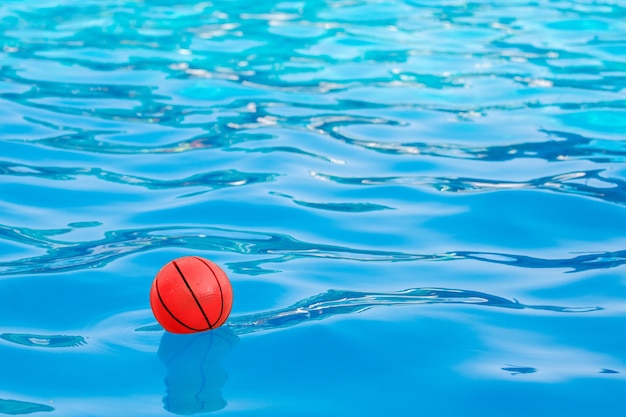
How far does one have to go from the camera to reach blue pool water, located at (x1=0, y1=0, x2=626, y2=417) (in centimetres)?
343

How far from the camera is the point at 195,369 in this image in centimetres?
355

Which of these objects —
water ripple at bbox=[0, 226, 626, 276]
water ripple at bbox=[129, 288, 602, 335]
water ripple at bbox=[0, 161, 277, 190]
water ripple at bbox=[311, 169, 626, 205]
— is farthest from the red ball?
water ripple at bbox=[311, 169, 626, 205]

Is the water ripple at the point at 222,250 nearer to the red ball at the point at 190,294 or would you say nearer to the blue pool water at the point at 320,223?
the blue pool water at the point at 320,223

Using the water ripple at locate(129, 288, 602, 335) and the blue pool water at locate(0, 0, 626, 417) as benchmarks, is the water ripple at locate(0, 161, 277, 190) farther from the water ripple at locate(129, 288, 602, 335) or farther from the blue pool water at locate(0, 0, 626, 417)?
the water ripple at locate(129, 288, 602, 335)

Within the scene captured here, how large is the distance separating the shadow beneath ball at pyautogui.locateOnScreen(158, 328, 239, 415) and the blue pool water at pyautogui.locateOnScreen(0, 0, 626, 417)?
0.4 inches

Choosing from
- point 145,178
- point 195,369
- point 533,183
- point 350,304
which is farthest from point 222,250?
point 533,183

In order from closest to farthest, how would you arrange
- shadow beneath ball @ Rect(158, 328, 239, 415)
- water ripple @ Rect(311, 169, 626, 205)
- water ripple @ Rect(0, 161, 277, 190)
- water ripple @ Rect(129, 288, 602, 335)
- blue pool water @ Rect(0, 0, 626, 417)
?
shadow beneath ball @ Rect(158, 328, 239, 415), blue pool water @ Rect(0, 0, 626, 417), water ripple @ Rect(129, 288, 602, 335), water ripple @ Rect(311, 169, 626, 205), water ripple @ Rect(0, 161, 277, 190)

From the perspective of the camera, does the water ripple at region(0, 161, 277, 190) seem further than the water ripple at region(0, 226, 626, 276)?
Yes

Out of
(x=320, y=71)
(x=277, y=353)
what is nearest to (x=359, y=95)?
(x=320, y=71)

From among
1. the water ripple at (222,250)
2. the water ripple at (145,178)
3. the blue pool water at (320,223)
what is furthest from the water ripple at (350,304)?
the water ripple at (145,178)

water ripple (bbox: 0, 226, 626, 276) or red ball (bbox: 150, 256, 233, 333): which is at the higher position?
water ripple (bbox: 0, 226, 626, 276)

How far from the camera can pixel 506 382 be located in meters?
3.37

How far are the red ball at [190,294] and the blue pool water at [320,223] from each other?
6.2 inches

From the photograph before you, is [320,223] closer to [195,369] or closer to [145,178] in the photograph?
[145,178]
